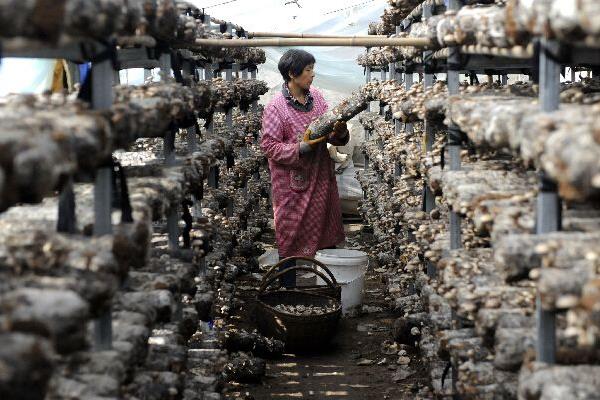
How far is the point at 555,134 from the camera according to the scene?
2965 mm

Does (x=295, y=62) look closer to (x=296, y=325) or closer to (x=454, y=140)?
(x=296, y=325)

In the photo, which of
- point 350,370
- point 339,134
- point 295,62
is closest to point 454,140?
Result: point 350,370

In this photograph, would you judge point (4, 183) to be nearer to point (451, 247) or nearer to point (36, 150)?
point (36, 150)

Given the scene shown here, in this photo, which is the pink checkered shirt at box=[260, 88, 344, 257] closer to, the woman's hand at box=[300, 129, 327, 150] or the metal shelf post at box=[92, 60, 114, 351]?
the woman's hand at box=[300, 129, 327, 150]

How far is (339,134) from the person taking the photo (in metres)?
8.88

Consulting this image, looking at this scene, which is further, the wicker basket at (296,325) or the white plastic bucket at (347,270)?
the white plastic bucket at (347,270)

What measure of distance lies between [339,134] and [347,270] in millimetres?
1377

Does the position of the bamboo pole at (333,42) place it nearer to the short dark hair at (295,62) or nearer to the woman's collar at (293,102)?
the short dark hair at (295,62)

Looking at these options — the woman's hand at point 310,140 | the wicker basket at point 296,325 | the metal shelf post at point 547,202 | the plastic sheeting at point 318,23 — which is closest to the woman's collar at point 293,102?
the woman's hand at point 310,140

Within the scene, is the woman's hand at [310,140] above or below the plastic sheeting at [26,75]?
below

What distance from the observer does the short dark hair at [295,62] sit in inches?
348

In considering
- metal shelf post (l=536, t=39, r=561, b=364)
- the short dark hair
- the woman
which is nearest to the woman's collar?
the woman

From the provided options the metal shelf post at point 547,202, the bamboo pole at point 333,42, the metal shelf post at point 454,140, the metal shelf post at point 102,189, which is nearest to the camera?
the metal shelf post at point 547,202

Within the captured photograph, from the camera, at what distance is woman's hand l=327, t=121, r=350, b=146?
345 inches
